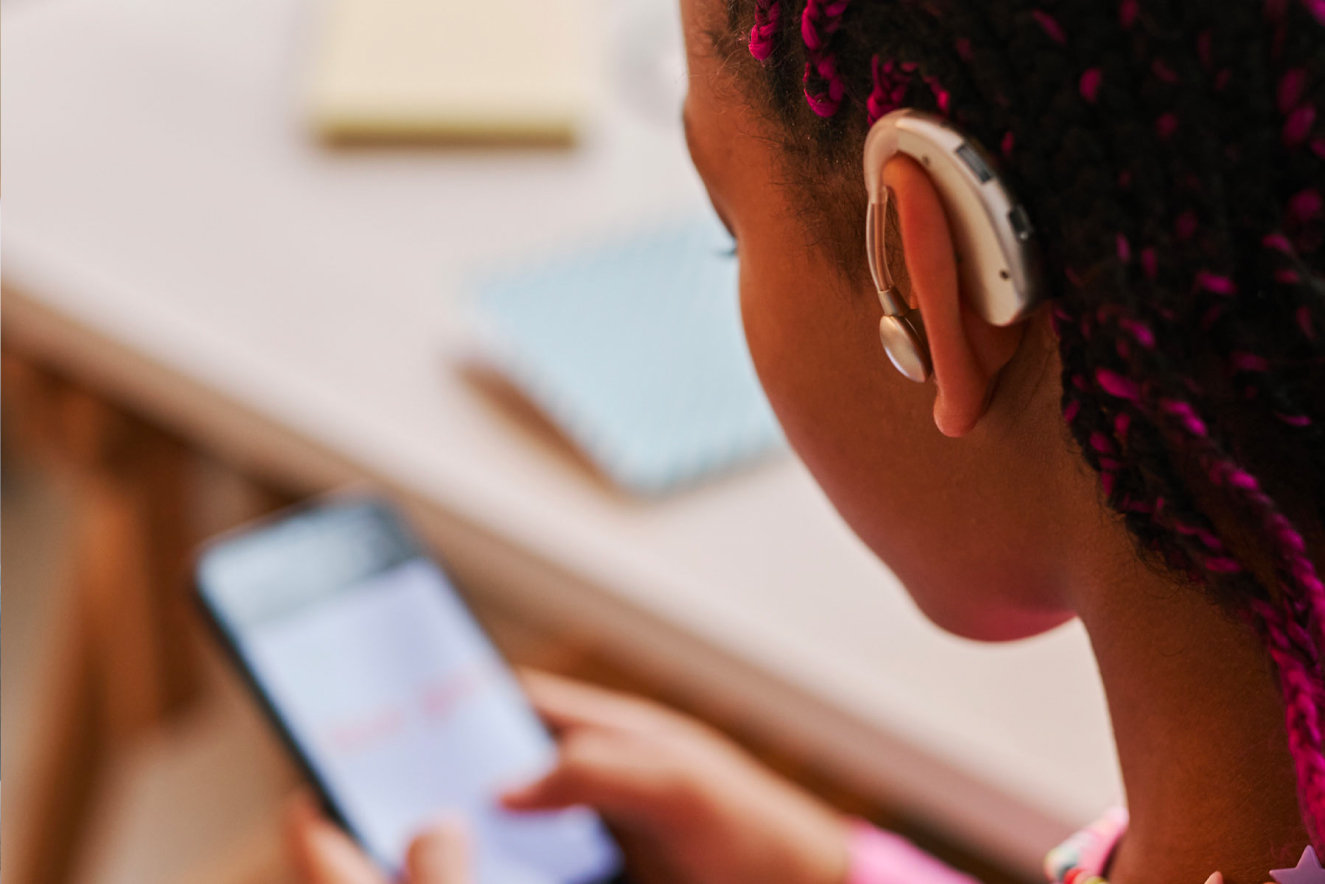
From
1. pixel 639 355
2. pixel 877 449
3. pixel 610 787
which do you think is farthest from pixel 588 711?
pixel 877 449

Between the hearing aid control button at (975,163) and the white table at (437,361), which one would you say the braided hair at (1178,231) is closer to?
the hearing aid control button at (975,163)

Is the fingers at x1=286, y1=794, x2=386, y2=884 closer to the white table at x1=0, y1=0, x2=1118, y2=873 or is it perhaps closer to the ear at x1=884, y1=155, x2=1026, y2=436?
the white table at x1=0, y1=0, x2=1118, y2=873

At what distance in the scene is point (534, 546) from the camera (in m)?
0.60

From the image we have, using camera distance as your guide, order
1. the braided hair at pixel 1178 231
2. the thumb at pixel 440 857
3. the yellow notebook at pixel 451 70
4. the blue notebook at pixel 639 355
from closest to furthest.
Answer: the braided hair at pixel 1178 231
the thumb at pixel 440 857
the blue notebook at pixel 639 355
the yellow notebook at pixel 451 70

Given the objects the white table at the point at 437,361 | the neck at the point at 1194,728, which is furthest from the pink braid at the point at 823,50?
the white table at the point at 437,361

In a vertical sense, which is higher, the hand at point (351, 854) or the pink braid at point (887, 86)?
the pink braid at point (887, 86)

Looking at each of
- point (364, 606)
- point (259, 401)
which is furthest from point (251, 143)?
point (364, 606)

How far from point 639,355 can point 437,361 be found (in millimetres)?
93

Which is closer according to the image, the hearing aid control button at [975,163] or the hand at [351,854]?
the hearing aid control button at [975,163]

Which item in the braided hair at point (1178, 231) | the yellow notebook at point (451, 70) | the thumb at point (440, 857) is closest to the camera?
the braided hair at point (1178, 231)

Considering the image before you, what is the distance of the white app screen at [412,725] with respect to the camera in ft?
1.89

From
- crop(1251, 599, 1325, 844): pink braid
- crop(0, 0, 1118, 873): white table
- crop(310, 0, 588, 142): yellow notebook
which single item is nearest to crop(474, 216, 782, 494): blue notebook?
crop(0, 0, 1118, 873): white table

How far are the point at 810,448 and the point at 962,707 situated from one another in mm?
227

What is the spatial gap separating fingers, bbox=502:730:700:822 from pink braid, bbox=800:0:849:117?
355 mm
